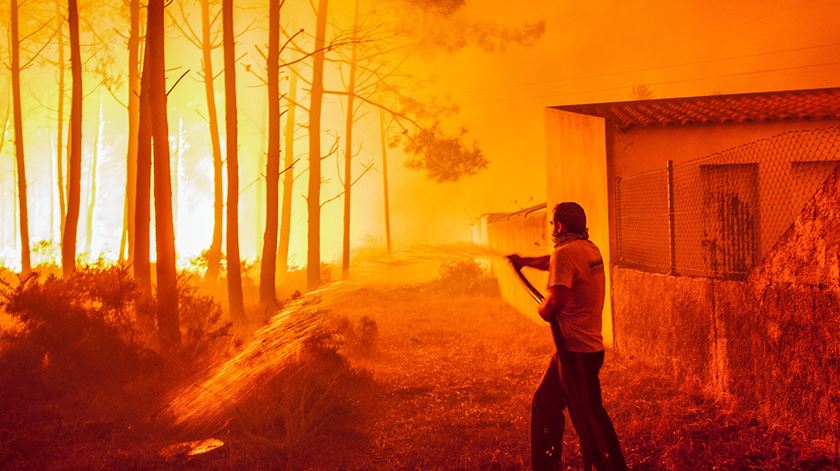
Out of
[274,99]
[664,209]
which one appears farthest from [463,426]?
[274,99]

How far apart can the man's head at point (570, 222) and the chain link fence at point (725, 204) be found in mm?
4971

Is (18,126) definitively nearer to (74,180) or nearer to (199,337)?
(74,180)

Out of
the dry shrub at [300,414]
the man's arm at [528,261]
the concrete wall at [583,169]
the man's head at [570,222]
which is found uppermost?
the concrete wall at [583,169]

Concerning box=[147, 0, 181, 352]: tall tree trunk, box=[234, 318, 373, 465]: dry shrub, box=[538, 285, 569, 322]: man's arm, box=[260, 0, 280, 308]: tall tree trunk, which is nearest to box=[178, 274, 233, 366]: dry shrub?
box=[147, 0, 181, 352]: tall tree trunk

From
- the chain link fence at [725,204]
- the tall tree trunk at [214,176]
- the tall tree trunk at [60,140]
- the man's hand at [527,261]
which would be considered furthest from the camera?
the tall tree trunk at [60,140]

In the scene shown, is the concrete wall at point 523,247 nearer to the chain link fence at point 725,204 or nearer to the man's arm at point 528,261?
the chain link fence at point 725,204

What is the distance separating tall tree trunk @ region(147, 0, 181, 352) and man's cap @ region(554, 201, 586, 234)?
623 centimetres

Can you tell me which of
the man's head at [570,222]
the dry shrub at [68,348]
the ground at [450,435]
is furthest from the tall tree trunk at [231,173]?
the man's head at [570,222]

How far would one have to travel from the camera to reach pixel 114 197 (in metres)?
66.5

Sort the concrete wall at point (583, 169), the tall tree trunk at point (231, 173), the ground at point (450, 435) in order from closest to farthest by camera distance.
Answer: the ground at point (450, 435) → the concrete wall at point (583, 169) → the tall tree trunk at point (231, 173)

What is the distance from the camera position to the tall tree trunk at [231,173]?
1384cm

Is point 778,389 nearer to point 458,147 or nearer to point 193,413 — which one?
point 193,413

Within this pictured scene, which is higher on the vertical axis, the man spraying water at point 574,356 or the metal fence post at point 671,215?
the metal fence post at point 671,215

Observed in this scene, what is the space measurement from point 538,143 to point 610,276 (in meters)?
50.3
